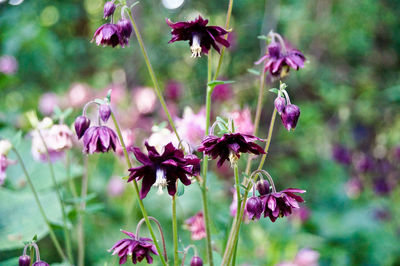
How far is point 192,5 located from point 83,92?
215 cm

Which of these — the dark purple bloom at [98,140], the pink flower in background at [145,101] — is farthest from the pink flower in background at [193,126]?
the pink flower in background at [145,101]

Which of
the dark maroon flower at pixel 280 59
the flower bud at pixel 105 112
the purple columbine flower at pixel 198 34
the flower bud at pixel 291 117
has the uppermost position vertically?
the purple columbine flower at pixel 198 34

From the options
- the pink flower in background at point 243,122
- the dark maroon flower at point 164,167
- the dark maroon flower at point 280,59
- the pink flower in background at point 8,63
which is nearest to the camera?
the dark maroon flower at point 164,167

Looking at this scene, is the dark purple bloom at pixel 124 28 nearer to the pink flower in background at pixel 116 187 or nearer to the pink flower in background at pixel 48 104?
the pink flower in background at pixel 116 187

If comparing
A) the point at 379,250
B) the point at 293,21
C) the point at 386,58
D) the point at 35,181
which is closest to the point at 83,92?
the point at 35,181

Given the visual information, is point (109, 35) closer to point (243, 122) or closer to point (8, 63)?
point (243, 122)

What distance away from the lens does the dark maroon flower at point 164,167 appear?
39.6 inches

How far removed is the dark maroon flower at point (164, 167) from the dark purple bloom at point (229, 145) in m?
0.05

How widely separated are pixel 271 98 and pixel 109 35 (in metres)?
4.17

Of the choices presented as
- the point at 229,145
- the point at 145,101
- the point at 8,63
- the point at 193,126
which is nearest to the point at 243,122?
the point at 193,126

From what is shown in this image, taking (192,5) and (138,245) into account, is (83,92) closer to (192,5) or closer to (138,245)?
(192,5)

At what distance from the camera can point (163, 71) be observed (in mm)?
5098

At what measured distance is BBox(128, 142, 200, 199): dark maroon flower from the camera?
3.30 ft

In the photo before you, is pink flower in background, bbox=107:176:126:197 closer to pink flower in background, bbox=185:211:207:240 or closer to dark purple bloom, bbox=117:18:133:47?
pink flower in background, bbox=185:211:207:240
